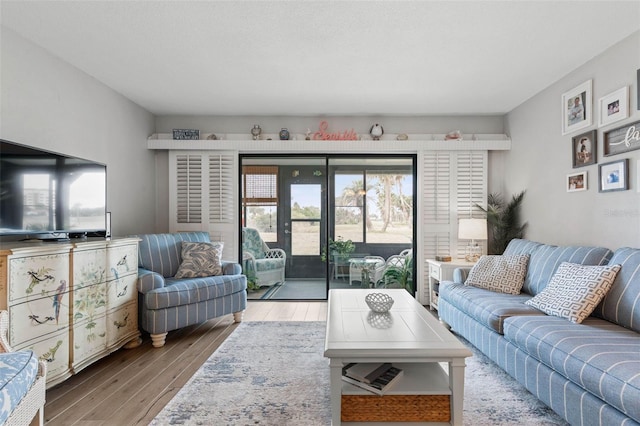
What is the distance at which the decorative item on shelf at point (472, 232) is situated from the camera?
13.6 feet

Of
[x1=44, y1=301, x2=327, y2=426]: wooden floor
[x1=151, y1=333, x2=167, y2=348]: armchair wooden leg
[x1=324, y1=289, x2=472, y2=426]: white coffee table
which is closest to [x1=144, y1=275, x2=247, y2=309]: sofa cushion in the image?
[x1=151, y1=333, x2=167, y2=348]: armchair wooden leg

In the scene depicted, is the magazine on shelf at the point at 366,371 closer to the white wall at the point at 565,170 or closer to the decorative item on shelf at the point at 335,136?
the white wall at the point at 565,170

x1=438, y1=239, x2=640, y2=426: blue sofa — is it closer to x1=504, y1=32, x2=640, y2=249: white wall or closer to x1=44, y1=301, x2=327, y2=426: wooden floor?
x1=504, y1=32, x2=640, y2=249: white wall

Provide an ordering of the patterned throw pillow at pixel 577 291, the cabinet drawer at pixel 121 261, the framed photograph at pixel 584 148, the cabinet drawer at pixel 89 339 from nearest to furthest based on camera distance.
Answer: the patterned throw pillow at pixel 577 291
the cabinet drawer at pixel 89 339
the cabinet drawer at pixel 121 261
the framed photograph at pixel 584 148

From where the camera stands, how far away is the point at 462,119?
4695 mm

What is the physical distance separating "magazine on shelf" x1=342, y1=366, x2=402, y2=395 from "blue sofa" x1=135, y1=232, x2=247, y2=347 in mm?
1952

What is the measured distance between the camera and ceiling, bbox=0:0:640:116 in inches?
89.5

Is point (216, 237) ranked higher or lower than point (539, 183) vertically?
lower

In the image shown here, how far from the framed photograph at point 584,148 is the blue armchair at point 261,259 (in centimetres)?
336

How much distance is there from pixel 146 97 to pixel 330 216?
2.61 m

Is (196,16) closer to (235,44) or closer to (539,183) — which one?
(235,44)

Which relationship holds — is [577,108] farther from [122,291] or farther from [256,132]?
[122,291]

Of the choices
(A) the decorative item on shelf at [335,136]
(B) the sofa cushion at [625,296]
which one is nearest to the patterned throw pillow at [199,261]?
(A) the decorative item on shelf at [335,136]

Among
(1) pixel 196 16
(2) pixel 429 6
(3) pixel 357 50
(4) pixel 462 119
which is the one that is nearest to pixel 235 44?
(1) pixel 196 16
